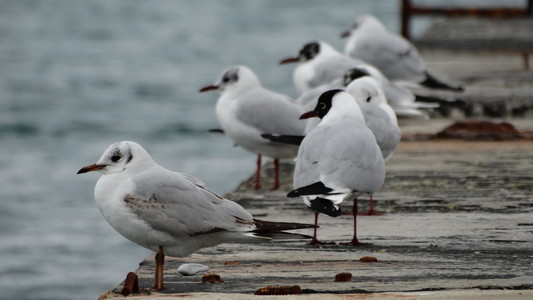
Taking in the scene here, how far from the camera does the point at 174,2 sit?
4697 centimetres

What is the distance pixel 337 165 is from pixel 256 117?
203 centimetres

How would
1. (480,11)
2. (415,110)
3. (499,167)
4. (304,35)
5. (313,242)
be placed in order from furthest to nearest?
(304,35) < (480,11) < (415,110) < (499,167) < (313,242)

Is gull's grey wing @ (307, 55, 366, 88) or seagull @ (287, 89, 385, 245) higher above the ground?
gull's grey wing @ (307, 55, 366, 88)

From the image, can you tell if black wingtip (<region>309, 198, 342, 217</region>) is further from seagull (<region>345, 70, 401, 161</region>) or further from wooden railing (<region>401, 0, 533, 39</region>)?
wooden railing (<region>401, 0, 533, 39</region>)

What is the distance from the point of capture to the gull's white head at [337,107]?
19.1 ft

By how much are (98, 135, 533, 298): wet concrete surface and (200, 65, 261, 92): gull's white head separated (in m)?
0.60

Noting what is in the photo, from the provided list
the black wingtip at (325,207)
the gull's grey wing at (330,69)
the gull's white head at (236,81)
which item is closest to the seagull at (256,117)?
the gull's white head at (236,81)

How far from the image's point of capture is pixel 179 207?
4.73 metres

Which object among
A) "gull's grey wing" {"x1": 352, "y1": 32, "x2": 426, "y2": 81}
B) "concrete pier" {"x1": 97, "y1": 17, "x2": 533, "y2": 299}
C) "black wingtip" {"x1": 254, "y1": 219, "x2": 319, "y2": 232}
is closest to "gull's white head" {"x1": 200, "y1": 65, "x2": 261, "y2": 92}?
"concrete pier" {"x1": 97, "y1": 17, "x2": 533, "y2": 299}

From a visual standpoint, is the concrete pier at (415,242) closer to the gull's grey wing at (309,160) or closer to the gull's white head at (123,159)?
the gull's grey wing at (309,160)

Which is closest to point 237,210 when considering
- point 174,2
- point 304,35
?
point 304,35

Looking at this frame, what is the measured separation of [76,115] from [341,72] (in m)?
13.4

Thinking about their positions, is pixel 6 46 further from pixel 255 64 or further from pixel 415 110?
pixel 415 110

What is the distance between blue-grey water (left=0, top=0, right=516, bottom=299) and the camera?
12195 millimetres
